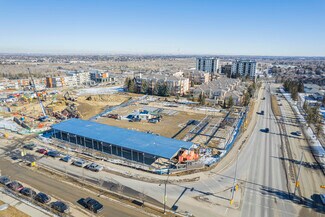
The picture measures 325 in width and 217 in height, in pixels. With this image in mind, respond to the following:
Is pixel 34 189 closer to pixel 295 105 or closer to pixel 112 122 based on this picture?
pixel 112 122

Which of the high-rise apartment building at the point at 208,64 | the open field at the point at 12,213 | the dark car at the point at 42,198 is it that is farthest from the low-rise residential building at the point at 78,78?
the open field at the point at 12,213

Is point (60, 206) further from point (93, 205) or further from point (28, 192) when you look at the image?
point (28, 192)

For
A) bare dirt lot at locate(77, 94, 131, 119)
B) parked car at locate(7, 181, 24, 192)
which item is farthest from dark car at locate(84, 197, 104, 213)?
bare dirt lot at locate(77, 94, 131, 119)

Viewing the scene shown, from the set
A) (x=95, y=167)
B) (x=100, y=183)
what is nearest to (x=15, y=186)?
(x=95, y=167)

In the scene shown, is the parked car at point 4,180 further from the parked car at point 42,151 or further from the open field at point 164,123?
the open field at point 164,123

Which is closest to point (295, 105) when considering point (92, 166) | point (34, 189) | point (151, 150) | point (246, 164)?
point (246, 164)
